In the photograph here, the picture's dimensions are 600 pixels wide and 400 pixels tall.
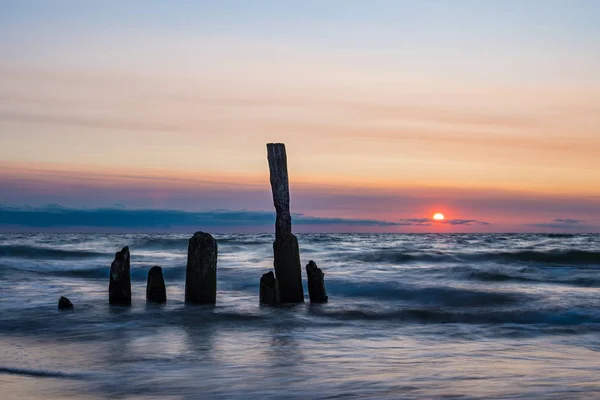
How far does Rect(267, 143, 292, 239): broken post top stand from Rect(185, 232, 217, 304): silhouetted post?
1.41 meters

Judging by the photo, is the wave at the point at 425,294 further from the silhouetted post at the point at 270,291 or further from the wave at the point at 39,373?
the wave at the point at 39,373

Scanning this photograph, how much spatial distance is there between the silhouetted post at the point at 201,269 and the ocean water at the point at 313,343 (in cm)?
35

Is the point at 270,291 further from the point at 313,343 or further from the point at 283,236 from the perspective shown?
the point at 313,343

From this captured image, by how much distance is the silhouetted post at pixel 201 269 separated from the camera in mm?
13875

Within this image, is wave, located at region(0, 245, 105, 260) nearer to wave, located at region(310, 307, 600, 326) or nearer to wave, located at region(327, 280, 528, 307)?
wave, located at region(327, 280, 528, 307)

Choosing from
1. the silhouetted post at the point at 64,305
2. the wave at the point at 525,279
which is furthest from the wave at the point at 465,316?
the wave at the point at 525,279

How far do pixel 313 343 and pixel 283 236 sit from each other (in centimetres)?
408

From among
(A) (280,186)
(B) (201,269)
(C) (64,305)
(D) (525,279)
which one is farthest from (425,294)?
(C) (64,305)

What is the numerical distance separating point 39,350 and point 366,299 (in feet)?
33.1

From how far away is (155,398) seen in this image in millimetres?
6719

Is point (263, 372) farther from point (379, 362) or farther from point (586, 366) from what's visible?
point (586, 366)

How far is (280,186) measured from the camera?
14.1m

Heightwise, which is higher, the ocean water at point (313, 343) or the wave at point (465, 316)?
the ocean water at point (313, 343)

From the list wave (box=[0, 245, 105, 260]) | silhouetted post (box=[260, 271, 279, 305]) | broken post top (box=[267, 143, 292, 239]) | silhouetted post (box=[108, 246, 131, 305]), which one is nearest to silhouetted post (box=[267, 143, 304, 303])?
broken post top (box=[267, 143, 292, 239])
